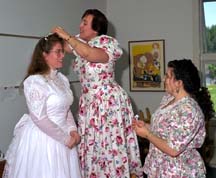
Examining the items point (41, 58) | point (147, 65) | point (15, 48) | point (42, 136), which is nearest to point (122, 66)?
point (147, 65)

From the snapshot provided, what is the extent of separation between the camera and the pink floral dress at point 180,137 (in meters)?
1.91

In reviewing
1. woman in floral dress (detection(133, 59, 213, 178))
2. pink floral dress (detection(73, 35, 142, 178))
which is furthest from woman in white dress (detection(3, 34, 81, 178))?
woman in floral dress (detection(133, 59, 213, 178))

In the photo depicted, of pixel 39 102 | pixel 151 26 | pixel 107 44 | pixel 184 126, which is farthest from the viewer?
pixel 151 26

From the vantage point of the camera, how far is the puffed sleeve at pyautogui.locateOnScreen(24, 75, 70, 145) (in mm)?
2090

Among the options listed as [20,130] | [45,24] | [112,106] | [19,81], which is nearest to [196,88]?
[112,106]

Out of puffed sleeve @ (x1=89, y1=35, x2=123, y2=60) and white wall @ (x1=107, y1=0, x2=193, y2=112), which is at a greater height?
white wall @ (x1=107, y1=0, x2=193, y2=112)

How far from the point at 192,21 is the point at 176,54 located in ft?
1.31

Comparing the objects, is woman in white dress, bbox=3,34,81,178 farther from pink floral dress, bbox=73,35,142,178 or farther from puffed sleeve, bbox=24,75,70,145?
pink floral dress, bbox=73,35,142,178

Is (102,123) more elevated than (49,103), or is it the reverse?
(49,103)

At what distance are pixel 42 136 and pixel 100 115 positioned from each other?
497mm

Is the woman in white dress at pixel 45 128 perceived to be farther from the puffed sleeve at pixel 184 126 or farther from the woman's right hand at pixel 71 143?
the puffed sleeve at pixel 184 126

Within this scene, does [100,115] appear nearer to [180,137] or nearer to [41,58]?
[41,58]

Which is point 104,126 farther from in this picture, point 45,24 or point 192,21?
point 192,21

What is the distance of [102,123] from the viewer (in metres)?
2.53
